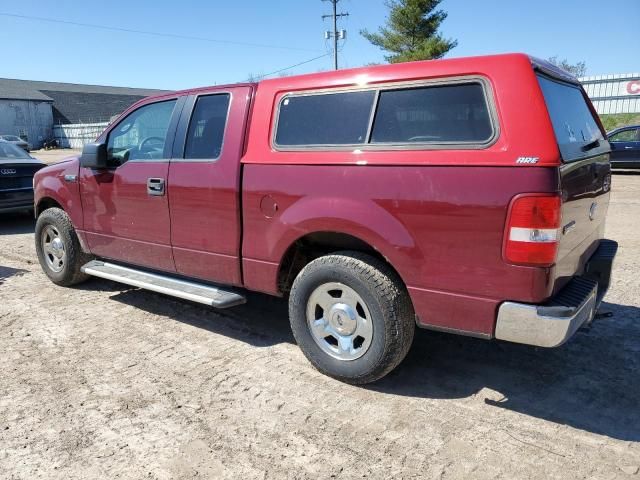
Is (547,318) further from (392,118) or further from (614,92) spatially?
(614,92)

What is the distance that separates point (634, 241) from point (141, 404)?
6.92 metres

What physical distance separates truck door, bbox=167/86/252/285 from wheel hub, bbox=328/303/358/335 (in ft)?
2.93

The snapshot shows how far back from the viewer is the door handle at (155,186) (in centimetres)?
434

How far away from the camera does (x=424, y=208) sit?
117 inches

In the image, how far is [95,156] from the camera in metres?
4.76

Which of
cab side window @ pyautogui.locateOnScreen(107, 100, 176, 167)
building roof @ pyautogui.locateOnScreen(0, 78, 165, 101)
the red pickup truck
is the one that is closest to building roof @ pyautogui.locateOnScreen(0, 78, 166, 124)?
building roof @ pyautogui.locateOnScreen(0, 78, 165, 101)

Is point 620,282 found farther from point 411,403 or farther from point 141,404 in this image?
point 141,404

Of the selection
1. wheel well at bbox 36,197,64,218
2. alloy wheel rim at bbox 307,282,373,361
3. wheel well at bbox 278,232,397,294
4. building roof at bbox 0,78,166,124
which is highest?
building roof at bbox 0,78,166,124

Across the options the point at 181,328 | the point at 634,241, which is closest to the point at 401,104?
the point at 181,328

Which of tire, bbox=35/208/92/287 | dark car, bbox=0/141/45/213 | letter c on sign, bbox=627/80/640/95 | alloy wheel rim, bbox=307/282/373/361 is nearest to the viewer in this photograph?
alloy wheel rim, bbox=307/282/373/361

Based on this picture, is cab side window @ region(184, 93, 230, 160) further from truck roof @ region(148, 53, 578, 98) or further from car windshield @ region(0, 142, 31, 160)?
car windshield @ region(0, 142, 31, 160)

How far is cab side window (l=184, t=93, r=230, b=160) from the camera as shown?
406 centimetres

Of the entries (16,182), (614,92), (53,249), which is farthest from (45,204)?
(614,92)

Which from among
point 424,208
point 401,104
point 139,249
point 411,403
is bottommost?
Answer: point 411,403
